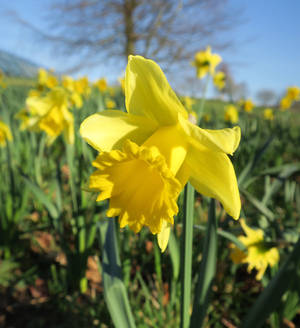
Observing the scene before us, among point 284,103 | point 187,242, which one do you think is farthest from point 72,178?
point 284,103

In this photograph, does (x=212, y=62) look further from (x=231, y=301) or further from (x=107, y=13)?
(x=107, y=13)

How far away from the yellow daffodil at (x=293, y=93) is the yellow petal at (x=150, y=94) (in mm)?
5482

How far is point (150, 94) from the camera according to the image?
63 centimetres

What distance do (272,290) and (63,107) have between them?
1.50 metres

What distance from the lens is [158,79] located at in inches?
22.8

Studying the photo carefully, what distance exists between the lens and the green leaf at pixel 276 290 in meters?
0.51

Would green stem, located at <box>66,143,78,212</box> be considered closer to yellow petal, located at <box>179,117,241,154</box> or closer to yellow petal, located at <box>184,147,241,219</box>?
yellow petal, located at <box>184,147,241,219</box>

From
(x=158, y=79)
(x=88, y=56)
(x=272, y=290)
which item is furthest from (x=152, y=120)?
(x=88, y=56)

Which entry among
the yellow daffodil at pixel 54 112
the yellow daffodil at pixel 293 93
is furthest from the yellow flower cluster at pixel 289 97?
the yellow daffodil at pixel 54 112

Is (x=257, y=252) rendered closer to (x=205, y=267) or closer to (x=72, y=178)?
(x=205, y=267)

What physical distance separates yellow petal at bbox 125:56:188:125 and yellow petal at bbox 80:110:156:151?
0.02 meters

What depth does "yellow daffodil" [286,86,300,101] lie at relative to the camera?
17.1ft

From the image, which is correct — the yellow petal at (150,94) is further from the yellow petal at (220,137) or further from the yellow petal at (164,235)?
the yellow petal at (164,235)

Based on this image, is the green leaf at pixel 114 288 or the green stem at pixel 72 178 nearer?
the green leaf at pixel 114 288
